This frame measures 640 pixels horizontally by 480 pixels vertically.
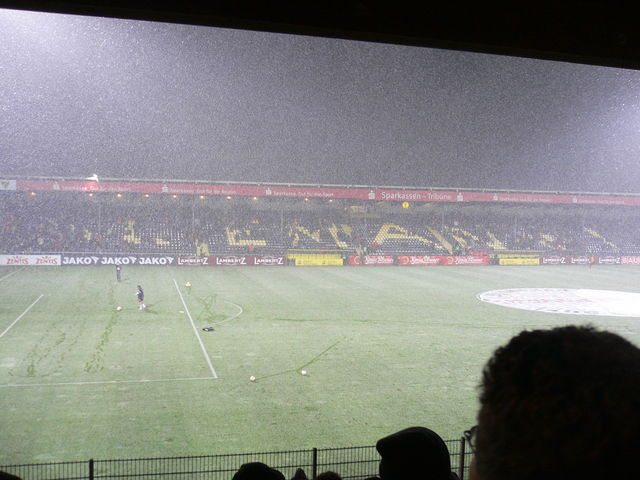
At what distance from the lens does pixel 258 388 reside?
38.2 feet

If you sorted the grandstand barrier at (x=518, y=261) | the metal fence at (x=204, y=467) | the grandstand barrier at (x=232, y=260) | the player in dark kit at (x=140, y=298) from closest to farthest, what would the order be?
the metal fence at (x=204, y=467)
the player in dark kit at (x=140, y=298)
the grandstand barrier at (x=232, y=260)
the grandstand barrier at (x=518, y=261)

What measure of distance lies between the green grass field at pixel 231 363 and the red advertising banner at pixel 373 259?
12.4 m

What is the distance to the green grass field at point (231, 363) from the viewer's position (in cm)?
919

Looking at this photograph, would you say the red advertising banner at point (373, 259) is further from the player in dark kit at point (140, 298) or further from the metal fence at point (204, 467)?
the metal fence at point (204, 467)

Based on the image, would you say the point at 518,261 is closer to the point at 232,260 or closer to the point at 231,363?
the point at 232,260

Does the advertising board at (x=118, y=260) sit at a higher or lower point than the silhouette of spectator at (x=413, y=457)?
lower

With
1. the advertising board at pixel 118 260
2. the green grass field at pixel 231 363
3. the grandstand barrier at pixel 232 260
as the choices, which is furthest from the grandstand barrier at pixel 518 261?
the advertising board at pixel 118 260

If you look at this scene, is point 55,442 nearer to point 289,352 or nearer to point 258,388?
point 258,388

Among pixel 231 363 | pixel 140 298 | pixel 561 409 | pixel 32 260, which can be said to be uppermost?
pixel 561 409

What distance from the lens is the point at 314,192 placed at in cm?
4200

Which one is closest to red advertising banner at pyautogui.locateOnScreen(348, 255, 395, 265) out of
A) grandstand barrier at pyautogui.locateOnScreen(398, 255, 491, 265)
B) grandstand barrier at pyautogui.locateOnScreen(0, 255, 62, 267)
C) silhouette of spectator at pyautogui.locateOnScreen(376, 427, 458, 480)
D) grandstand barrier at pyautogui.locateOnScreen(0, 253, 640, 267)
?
grandstand barrier at pyautogui.locateOnScreen(0, 253, 640, 267)

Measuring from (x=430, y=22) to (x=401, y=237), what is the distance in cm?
4240

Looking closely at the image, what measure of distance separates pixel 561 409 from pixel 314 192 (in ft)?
136

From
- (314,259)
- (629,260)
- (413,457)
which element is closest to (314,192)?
(314,259)
